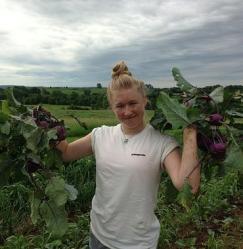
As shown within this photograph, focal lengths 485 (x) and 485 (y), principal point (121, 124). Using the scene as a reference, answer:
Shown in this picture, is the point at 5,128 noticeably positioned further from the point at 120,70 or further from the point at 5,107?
the point at 120,70

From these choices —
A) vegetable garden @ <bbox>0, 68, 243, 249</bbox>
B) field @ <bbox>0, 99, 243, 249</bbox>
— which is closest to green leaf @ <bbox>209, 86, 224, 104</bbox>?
vegetable garden @ <bbox>0, 68, 243, 249</bbox>

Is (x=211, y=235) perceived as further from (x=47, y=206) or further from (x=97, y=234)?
(x=47, y=206)

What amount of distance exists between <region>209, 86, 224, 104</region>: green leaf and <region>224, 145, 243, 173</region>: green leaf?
246 mm

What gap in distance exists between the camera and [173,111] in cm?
217

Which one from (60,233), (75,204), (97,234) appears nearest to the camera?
(60,233)

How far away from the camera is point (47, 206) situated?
2.03 metres

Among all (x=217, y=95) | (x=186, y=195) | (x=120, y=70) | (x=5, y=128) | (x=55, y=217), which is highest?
(x=120, y=70)

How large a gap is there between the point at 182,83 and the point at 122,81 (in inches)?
11.5

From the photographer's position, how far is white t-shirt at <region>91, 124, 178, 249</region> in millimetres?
2404

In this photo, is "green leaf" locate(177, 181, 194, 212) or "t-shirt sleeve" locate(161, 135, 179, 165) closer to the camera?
"green leaf" locate(177, 181, 194, 212)

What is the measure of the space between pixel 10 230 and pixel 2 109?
2506mm

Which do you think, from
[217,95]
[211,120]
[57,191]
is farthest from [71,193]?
[217,95]

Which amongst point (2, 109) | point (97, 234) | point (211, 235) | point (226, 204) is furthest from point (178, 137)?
point (226, 204)

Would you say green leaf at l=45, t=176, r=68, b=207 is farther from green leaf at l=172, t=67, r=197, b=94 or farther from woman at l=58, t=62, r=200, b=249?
green leaf at l=172, t=67, r=197, b=94
